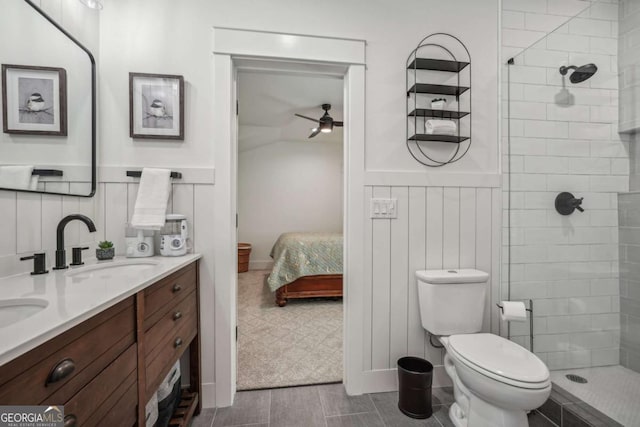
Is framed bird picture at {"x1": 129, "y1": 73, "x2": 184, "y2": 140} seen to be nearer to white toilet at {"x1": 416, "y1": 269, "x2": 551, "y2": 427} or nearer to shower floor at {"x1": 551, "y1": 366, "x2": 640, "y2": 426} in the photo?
white toilet at {"x1": 416, "y1": 269, "x2": 551, "y2": 427}

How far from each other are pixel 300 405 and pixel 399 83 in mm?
2039

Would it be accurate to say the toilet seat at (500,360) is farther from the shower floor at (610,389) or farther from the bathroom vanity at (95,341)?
the bathroom vanity at (95,341)

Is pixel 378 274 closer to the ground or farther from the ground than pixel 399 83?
closer to the ground

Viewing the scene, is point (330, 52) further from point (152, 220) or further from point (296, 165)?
point (296, 165)

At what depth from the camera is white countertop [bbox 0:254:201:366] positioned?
0.52m

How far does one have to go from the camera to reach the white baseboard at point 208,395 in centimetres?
159

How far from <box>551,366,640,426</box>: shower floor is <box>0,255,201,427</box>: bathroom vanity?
2.07 m

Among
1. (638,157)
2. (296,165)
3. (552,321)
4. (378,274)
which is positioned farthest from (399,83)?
(296,165)

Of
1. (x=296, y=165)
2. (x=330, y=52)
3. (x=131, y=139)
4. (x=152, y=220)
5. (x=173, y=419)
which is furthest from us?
(x=296, y=165)

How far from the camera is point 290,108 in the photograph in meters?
3.69

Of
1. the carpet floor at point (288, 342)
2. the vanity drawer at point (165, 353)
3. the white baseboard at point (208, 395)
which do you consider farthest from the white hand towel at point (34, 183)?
the carpet floor at point (288, 342)

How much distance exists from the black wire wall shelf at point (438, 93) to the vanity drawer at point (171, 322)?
5.14 feet

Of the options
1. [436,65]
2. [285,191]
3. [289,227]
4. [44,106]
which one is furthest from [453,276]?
[285,191]

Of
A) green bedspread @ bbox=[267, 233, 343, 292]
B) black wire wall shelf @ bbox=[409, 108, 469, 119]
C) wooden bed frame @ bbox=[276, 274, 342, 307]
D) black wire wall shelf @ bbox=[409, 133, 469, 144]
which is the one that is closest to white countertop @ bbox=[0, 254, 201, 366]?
black wire wall shelf @ bbox=[409, 133, 469, 144]
